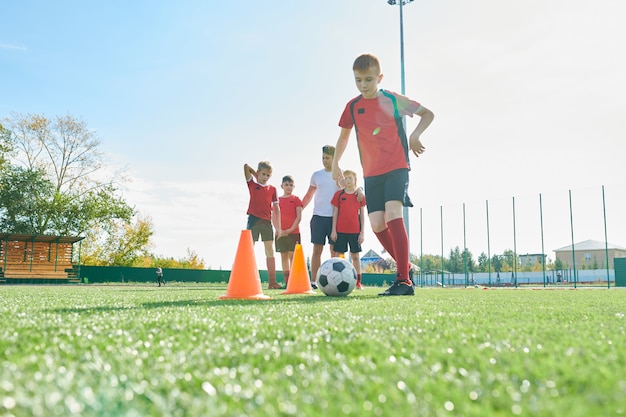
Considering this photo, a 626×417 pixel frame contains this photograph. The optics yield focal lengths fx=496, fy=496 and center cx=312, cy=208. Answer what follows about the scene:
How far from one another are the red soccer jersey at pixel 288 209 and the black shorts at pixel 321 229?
1.11 m

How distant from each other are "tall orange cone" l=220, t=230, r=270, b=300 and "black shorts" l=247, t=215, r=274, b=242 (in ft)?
12.4

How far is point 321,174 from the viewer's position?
30.3 ft

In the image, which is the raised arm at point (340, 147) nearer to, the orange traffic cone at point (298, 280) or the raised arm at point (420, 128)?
the raised arm at point (420, 128)

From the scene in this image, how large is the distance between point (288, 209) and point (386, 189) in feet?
16.0

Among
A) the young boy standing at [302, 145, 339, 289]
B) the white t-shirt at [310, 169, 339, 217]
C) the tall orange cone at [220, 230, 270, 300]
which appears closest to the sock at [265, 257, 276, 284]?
the young boy standing at [302, 145, 339, 289]

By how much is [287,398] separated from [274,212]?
8.15 m

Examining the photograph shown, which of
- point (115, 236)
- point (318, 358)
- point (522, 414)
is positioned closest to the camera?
point (522, 414)

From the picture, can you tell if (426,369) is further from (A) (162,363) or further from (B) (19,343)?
(B) (19,343)

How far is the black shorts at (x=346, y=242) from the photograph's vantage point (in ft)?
28.6

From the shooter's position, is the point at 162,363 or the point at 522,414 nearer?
the point at 522,414

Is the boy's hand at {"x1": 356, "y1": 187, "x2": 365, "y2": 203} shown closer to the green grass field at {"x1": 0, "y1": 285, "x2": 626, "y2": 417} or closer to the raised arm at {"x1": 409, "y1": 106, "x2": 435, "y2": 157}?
the raised arm at {"x1": 409, "y1": 106, "x2": 435, "y2": 157}

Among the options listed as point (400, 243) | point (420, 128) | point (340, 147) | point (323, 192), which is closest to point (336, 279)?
point (400, 243)

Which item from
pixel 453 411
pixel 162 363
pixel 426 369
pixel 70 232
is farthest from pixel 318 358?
pixel 70 232

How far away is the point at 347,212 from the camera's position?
28.2 ft
